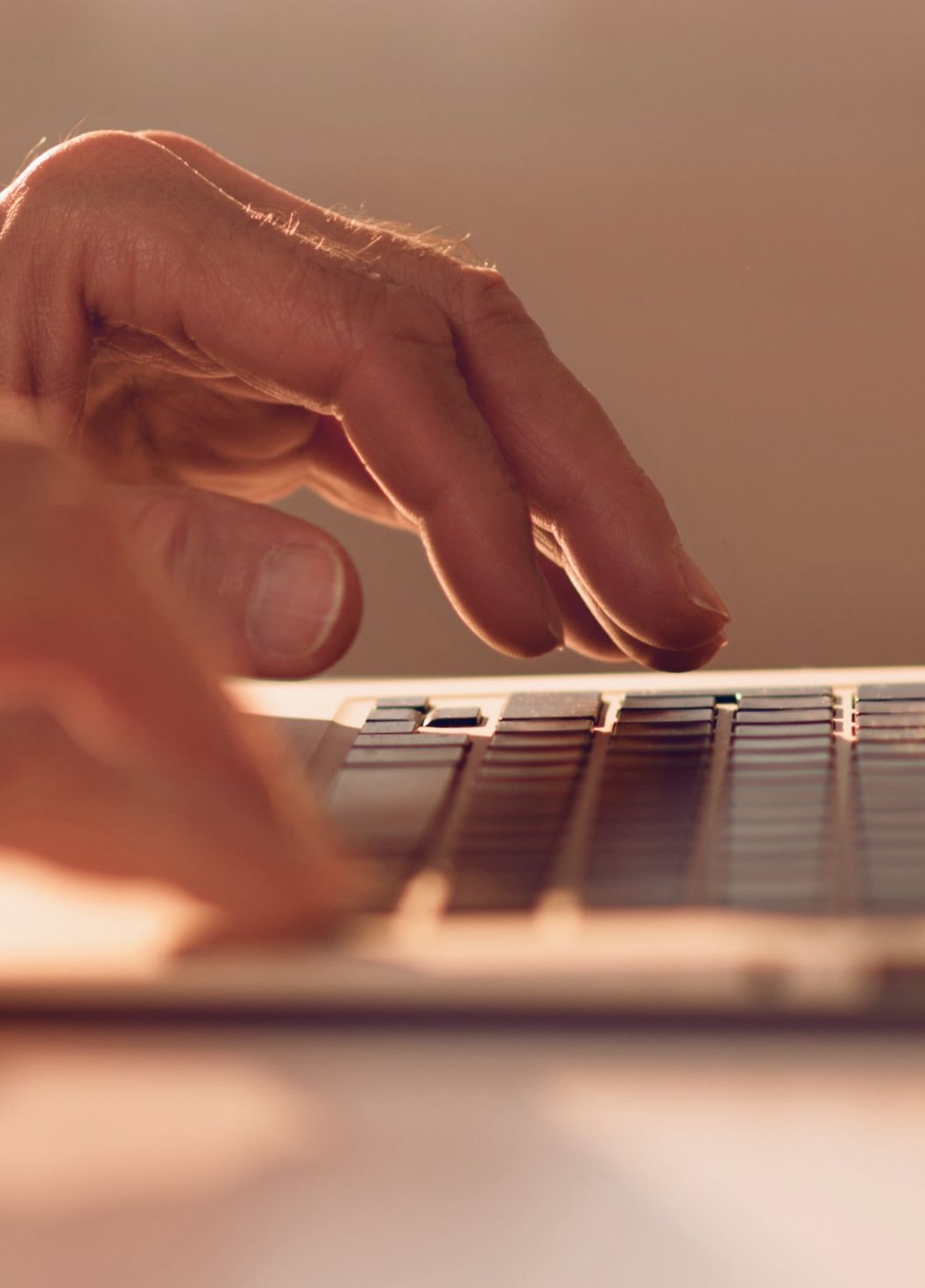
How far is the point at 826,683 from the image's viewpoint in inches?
20.2

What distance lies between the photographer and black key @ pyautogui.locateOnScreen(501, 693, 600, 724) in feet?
1.58

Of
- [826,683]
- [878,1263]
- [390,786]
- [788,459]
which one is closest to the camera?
[878,1263]

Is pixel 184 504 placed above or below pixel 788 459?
below

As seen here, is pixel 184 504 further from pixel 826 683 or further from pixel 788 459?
pixel 788 459

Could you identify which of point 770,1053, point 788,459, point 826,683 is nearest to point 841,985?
point 770,1053

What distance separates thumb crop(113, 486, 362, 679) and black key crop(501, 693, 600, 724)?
82mm

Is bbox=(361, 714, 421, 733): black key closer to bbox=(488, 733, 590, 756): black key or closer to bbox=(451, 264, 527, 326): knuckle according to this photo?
bbox=(488, 733, 590, 756): black key

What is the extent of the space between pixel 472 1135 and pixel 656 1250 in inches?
1.6

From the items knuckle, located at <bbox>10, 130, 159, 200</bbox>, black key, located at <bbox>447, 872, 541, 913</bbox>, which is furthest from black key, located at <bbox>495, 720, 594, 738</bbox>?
knuckle, located at <bbox>10, 130, 159, 200</bbox>

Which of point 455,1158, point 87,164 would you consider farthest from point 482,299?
point 455,1158

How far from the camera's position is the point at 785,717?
1.50 ft

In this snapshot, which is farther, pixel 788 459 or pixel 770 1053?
pixel 788 459

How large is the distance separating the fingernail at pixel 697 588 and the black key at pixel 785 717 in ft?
0.28

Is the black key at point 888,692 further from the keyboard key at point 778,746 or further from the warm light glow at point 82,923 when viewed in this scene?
the warm light glow at point 82,923
